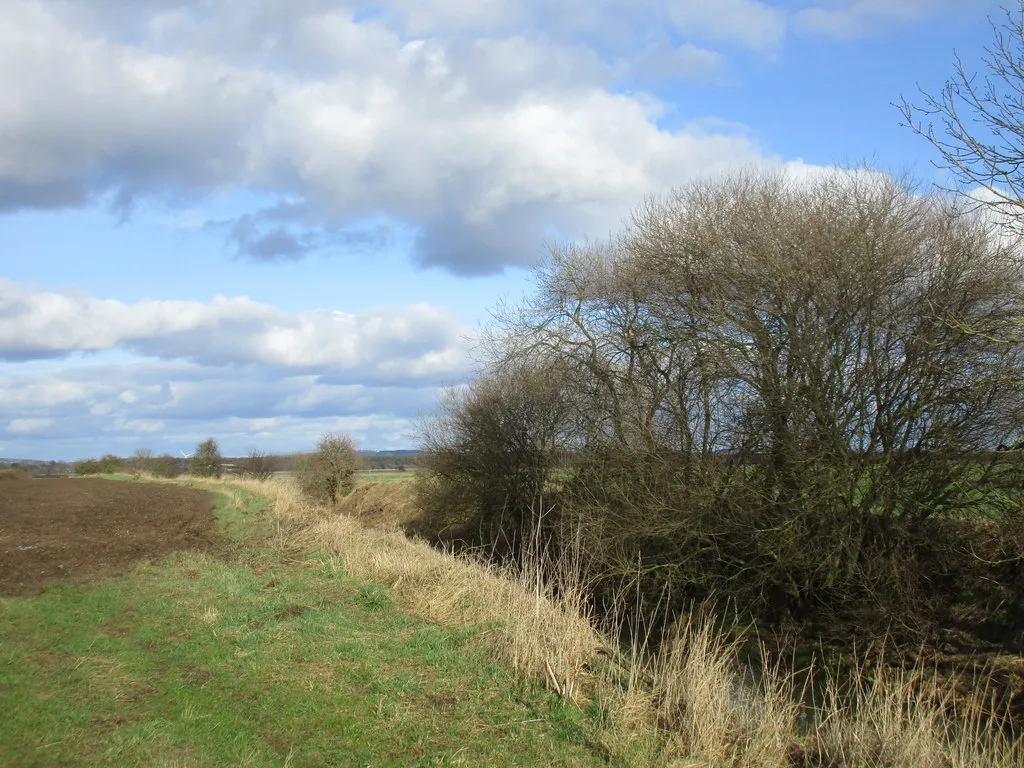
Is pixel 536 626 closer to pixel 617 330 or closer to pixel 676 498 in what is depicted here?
pixel 676 498

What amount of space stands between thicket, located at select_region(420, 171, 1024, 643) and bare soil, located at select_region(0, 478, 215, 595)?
6994mm

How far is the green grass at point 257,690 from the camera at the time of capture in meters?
5.26

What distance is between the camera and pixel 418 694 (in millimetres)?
6508

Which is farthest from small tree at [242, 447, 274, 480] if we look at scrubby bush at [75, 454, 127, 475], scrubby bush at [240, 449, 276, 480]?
scrubby bush at [75, 454, 127, 475]

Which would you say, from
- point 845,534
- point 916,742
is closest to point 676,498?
point 845,534

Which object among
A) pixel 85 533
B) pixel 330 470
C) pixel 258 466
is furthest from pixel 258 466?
pixel 85 533

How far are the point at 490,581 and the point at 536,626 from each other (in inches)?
114

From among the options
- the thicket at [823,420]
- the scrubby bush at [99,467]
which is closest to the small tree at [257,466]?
the scrubby bush at [99,467]

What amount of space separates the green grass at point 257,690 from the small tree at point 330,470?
29.8m

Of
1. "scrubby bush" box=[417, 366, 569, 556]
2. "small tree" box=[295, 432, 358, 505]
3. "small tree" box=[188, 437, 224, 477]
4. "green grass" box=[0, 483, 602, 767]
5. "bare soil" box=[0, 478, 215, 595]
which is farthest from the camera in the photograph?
"small tree" box=[188, 437, 224, 477]

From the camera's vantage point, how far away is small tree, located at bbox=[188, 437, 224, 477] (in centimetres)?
6231

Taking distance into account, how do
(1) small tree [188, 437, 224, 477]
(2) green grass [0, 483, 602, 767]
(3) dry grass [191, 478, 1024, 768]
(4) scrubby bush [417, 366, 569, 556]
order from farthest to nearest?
(1) small tree [188, 437, 224, 477] < (4) scrubby bush [417, 366, 569, 556] < (3) dry grass [191, 478, 1024, 768] < (2) green grass [0, 483, 602, 767]

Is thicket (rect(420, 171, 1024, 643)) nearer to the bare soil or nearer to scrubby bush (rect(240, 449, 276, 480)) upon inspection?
the bare soil

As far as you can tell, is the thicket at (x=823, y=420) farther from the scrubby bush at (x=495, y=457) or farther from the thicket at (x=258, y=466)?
the thicket at (x=258, y=466)
